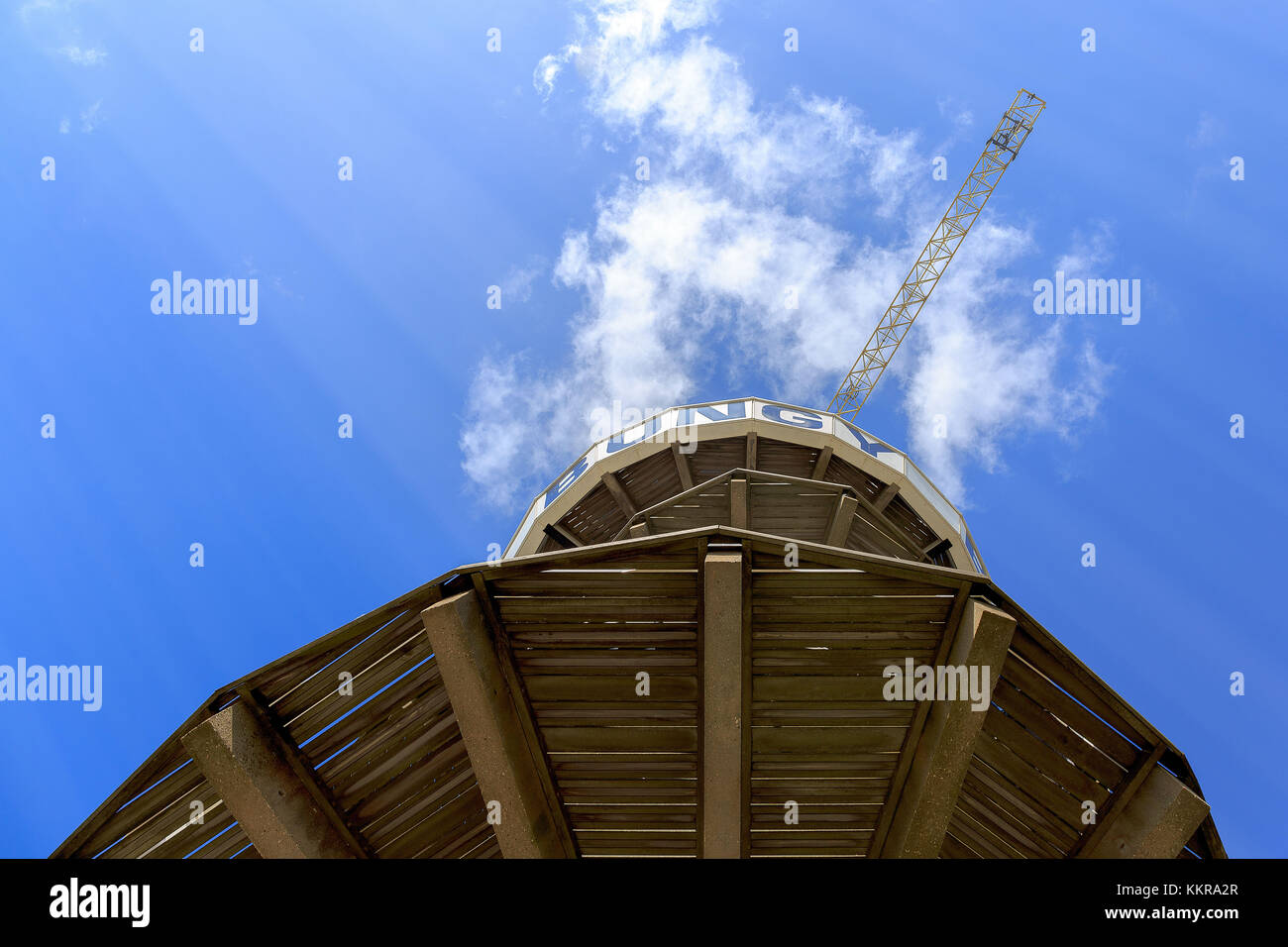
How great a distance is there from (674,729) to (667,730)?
3.1 inches

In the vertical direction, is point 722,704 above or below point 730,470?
→ below

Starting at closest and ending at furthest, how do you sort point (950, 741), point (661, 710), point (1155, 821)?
point (950, 741) → point (1155, 821) → point (661, 710)

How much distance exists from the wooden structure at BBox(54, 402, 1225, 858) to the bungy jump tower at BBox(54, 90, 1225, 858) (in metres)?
0.03

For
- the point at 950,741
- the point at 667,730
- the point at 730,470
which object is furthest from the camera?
the point at 730,470

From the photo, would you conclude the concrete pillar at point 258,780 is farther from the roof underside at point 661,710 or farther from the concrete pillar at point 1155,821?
the concrete pillar at point 1155,821

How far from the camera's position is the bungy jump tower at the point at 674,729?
7617 millimetres

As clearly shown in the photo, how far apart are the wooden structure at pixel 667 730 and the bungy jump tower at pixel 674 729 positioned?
0.03 m

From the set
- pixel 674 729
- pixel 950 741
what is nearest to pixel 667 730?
pixel 674 729

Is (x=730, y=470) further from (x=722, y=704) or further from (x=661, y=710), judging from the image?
(x=722, y=704)

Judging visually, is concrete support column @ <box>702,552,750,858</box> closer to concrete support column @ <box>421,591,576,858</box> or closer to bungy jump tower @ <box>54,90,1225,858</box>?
bungy jump tower @ <box>54,90,1225,858</box>

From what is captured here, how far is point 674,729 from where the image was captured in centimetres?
891

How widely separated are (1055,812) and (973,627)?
321 centimetres

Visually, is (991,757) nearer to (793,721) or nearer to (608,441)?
(793,721)
